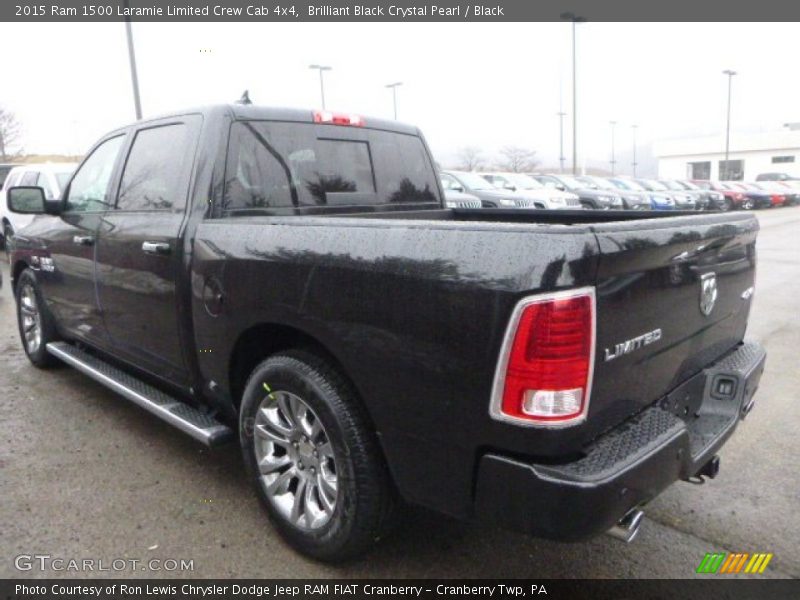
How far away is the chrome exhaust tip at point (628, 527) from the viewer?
230 cm

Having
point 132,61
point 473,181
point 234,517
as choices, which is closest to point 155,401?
point 234,517

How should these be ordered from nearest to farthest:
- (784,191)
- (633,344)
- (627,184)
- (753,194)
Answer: (633,344), (627,184), (753,194), (784,191)

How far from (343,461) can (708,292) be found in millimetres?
1621

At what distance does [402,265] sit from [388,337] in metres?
0.26

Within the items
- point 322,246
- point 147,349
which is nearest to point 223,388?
point 147,349

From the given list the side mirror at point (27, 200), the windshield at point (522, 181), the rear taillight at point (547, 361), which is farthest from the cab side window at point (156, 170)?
the windshield at point (522, 181)

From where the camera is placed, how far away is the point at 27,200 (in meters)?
4.52

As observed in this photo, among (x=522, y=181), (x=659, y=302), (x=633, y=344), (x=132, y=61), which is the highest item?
(x=132, y=61)

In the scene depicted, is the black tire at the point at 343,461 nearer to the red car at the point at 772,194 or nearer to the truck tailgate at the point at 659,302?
the truck tailgate at the point at 659,302

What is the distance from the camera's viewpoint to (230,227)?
10.00 feet

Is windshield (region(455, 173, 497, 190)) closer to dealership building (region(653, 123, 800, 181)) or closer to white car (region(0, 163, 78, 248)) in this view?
white car (region(0, 163, 78, 248))

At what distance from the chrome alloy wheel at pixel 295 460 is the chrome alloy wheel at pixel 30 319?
3.23 metres

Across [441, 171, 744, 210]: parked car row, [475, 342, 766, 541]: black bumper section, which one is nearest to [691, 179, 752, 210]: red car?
[441, 171, 744, 210]: parked car row

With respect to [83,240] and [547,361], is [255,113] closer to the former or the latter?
[83,240]
